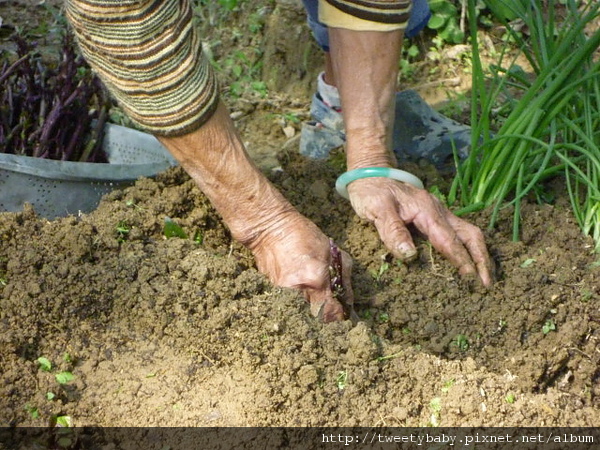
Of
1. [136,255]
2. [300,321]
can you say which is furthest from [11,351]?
[300,321]

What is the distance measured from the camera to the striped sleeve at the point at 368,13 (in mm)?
2314

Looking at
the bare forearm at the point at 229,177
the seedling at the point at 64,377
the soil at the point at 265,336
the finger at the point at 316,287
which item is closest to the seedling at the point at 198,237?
the soil at the point at 265,336

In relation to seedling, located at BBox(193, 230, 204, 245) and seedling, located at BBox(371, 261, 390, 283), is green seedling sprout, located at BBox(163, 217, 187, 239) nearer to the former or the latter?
seedling, located at BBox(193, 230, 204, 245)

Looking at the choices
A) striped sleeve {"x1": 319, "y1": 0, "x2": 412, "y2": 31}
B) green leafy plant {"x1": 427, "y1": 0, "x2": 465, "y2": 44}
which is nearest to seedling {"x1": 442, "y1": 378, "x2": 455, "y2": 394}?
striped sleeve {"x1": 319, "y1": 0, "x2": 412, "y2": 31}

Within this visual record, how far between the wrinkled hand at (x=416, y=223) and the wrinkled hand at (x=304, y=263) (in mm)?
149

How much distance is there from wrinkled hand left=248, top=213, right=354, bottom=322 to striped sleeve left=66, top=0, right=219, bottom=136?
358 millimetres

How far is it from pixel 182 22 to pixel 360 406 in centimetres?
94

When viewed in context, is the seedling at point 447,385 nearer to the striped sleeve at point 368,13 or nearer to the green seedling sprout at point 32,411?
the green seedling sprout at point 32,411

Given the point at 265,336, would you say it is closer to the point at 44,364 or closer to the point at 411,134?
the point at 44,364

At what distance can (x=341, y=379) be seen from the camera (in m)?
1.83

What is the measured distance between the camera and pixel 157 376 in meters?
1.84

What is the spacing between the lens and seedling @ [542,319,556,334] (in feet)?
6.73

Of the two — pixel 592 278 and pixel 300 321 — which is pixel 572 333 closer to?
pixel 592 278

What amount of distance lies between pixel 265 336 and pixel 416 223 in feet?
1.95
